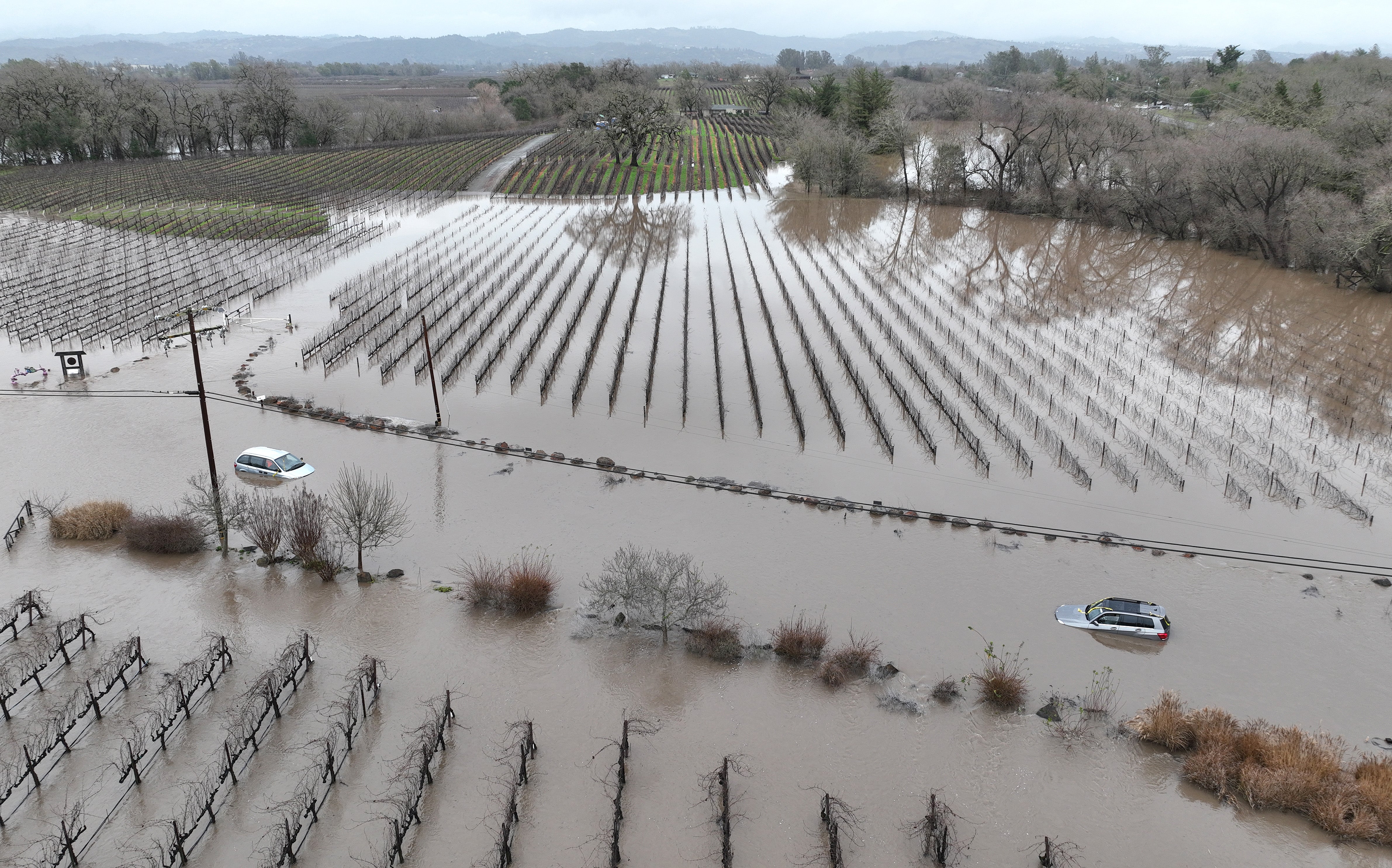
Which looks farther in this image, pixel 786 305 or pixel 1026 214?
pixel 1026 214

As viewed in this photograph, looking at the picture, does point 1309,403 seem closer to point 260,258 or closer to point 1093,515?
point 1093,515

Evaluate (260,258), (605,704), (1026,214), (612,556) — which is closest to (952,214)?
(1026,214)

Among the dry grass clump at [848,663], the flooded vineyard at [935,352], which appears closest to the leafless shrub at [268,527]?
the flooded vineyard at [935,352]

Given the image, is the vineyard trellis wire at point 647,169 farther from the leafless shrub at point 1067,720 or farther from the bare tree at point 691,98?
the leafless shrub at point 1067,720

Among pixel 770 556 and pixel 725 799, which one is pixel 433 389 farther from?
pixel 725 799

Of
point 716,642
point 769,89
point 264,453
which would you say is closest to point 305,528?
point 264,453
